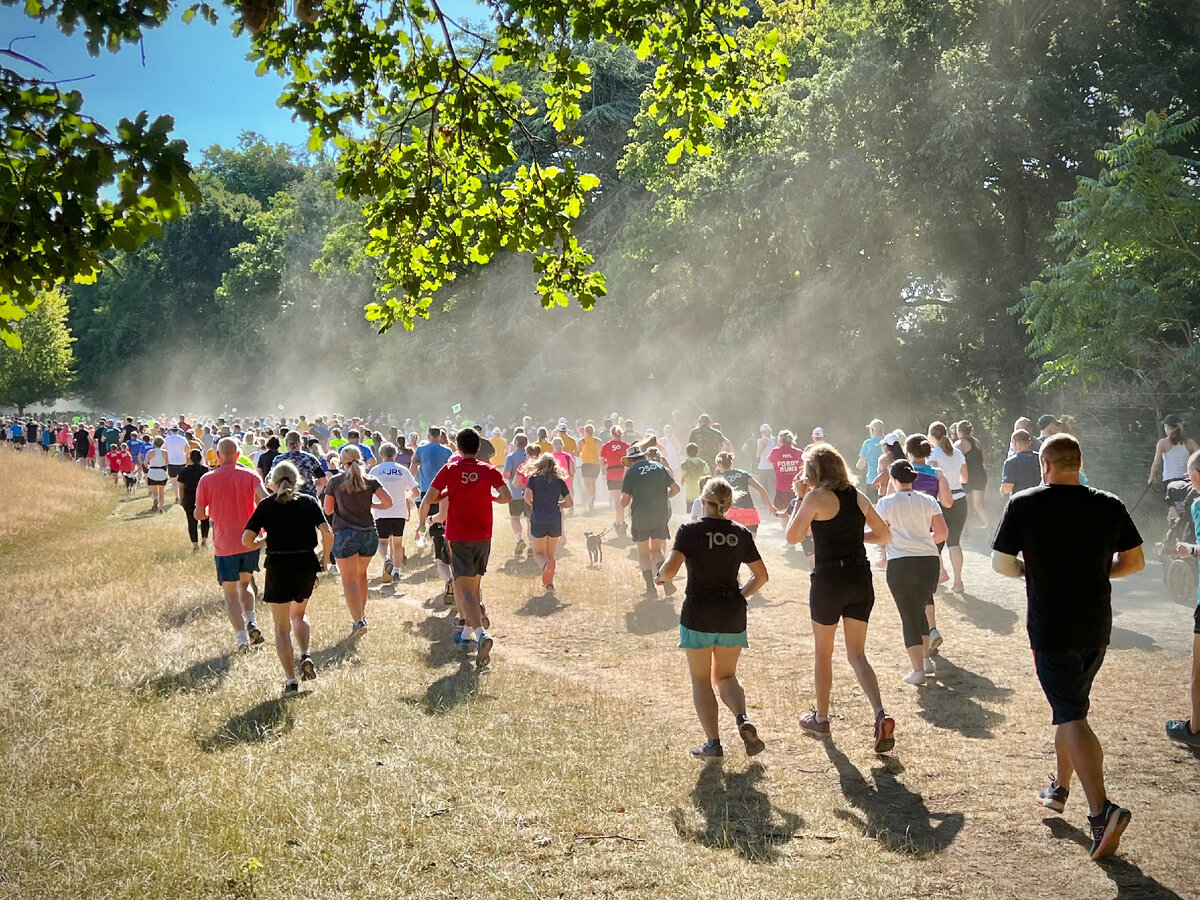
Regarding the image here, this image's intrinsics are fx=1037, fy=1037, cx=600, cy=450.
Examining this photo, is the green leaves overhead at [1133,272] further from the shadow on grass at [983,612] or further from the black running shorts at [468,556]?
the black running shorts at [468,556]

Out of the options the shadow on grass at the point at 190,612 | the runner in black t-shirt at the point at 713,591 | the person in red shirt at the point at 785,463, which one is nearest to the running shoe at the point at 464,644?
the shadow on grass at the point at 190,612

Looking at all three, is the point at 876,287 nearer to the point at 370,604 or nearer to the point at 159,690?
the point at 370,604

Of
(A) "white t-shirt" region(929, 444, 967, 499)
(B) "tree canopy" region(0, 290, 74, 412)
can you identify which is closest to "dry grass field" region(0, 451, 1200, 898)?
(A) "white t-shirt" region(929, 444, 967, 499)

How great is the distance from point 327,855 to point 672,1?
6132 millimetres

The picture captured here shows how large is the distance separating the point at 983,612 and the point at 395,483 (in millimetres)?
7163

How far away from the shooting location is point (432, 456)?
1398 centimetres

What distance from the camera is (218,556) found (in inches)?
395

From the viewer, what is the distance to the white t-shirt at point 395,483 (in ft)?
42.9

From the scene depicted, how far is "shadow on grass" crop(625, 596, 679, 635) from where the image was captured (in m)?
11.4

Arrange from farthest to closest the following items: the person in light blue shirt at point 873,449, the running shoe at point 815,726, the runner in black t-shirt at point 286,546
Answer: the person in light blue shirt at point 873,449
the runner in black t-shirt at point 286,546
the running shoe at point 815,726

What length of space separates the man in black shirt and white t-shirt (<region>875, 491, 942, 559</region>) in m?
2.84

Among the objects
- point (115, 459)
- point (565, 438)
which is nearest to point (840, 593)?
point (565, 438)

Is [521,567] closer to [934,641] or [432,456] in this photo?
[432,456]

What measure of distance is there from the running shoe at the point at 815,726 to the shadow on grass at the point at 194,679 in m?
4.96
